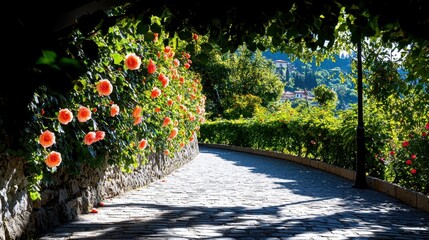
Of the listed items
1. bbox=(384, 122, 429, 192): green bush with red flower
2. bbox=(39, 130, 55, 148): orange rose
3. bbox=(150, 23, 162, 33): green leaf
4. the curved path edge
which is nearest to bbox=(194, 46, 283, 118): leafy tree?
the curved path edge

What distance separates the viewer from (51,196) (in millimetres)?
5340

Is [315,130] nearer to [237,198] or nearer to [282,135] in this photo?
[282,135]

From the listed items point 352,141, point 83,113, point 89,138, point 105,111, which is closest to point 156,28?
point 83,113

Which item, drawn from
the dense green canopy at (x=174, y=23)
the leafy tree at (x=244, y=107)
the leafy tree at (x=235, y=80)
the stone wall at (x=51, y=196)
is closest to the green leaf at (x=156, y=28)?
the dense green canopy at (x=174, y=23)

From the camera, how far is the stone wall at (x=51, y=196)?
14.2 feet

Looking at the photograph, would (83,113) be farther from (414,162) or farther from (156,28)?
(414,162)

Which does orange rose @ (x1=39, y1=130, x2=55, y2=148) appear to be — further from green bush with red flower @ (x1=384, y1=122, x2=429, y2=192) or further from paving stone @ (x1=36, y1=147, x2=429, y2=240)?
green bush with red flower @ (x1=384, y1=122, x2=429, y2=192)

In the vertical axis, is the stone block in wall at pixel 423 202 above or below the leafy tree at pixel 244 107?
below

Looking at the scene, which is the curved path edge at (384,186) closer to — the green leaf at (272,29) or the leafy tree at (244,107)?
the green leaf at (272,29)

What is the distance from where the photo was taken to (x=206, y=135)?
32000mm

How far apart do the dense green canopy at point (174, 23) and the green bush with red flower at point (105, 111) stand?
0.28 m

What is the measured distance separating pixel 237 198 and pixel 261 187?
5.52ft

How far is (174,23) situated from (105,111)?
3.59m

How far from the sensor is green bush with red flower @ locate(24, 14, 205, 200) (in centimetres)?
461
